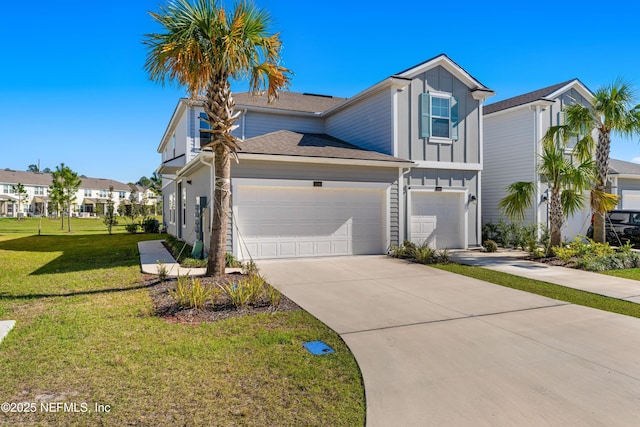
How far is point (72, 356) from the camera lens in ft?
13.9

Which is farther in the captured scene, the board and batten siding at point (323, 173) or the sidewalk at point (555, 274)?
the board and batten siding at point (323, 173)

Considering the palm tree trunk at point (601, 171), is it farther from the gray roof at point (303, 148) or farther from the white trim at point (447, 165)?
the gray roof at point (303, 148)

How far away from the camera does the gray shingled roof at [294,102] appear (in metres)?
17.4

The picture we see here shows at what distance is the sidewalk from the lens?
7980mm

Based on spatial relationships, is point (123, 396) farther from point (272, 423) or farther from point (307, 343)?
point (307, 343)

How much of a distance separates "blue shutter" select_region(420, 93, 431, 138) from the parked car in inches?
328

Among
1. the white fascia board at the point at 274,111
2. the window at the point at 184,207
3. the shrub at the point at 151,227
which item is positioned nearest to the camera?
the white fascia board at the point at 274,111

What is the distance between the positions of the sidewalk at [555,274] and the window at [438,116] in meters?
4.34

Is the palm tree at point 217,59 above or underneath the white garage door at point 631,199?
above

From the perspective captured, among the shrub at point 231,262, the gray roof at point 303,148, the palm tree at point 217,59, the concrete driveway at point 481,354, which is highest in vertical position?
the palm tree at point 217,59

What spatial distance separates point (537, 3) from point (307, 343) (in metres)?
12.9

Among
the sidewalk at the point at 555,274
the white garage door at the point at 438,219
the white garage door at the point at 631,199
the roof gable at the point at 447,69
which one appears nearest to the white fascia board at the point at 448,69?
the roof gable at the point at 447,69

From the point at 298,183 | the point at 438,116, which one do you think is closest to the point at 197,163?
the point at 298,183

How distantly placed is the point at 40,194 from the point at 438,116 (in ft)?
214
